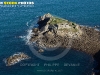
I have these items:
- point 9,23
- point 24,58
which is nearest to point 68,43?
point 24,58

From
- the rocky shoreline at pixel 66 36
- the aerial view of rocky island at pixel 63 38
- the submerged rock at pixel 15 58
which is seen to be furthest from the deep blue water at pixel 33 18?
the rocky shoreline at pixel 66 36

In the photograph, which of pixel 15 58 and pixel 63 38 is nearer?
pixel 15 58

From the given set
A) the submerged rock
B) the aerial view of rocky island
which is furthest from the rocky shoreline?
the submerged rock

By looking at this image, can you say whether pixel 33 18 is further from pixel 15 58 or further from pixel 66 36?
pixel 15 58

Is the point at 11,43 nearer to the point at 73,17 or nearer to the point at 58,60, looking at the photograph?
the point at 58,60

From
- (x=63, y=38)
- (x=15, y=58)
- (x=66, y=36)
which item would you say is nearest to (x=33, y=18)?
(x=66, y=36)
